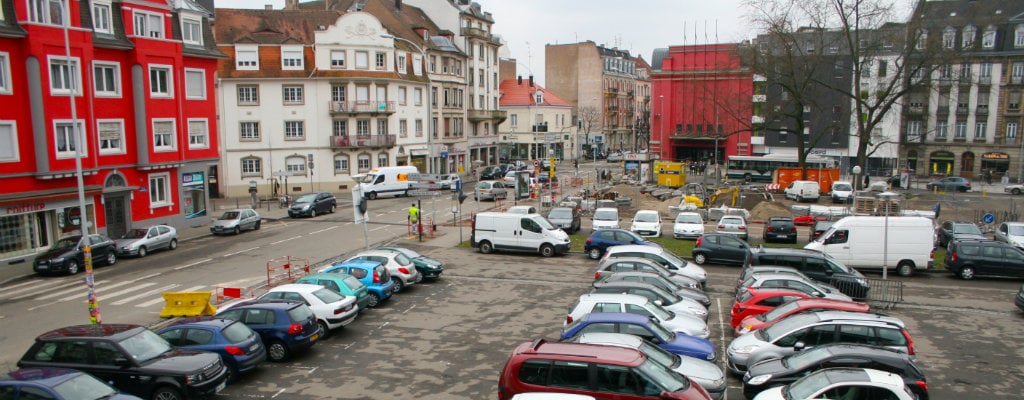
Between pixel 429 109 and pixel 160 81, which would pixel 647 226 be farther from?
pixel 429 109

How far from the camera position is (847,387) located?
10562 mm

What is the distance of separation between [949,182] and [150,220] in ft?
192

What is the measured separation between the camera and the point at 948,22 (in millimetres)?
47375

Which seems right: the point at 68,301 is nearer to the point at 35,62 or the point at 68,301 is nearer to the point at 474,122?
the point at 35,62

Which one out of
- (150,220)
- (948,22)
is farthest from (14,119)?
(948,22)

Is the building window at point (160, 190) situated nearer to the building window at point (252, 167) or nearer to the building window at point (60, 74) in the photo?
the building window at point (60, 74)

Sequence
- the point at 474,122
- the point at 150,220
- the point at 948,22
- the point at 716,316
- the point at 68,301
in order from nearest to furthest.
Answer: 1. the point at 716,316
2. the point at 68,301
3. the point at 150,220
4. the point at 948,22
5. the point at 474,122

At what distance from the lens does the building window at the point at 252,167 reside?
52.8 meters

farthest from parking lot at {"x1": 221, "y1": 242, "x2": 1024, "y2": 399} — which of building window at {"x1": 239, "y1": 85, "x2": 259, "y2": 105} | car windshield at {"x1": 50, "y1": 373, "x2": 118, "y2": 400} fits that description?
building window at {"x1": 239, "y1": 85, "x2": 259, "y2": 105}

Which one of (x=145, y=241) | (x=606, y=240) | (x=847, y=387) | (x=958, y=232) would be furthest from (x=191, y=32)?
(x=958, y=232)

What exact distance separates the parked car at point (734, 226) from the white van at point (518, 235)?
321 inches

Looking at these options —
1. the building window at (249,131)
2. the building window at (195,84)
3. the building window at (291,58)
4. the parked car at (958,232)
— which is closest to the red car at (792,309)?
the parked car at (958,232)

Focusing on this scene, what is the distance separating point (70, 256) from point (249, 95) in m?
28.8

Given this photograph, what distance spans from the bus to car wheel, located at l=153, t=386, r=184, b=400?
58307 mm
